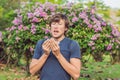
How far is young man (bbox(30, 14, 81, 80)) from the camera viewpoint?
456cm

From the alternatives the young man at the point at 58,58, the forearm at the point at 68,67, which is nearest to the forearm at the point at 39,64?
the young man at the point at 58,58

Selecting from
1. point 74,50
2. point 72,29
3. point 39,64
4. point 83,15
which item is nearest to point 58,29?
point 74,50

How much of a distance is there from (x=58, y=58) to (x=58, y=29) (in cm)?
34

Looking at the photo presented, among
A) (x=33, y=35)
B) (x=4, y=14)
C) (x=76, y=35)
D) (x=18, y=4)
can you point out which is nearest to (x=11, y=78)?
(x=33, y=35)

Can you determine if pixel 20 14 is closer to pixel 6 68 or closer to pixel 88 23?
pixel 88 23

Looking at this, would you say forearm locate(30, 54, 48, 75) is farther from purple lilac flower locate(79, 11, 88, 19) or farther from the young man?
purple lilac flower locate(79, 11, 88, 19)

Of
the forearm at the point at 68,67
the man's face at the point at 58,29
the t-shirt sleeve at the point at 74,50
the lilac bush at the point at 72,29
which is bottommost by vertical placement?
the lilac bush at the point at 72,29

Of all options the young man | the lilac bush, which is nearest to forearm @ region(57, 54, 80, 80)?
the young man

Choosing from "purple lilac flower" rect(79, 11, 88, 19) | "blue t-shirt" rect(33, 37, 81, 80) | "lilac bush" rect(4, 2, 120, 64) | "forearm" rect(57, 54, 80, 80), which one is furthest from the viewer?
"purple lilac flower" rect(79, 11, 88, 19)

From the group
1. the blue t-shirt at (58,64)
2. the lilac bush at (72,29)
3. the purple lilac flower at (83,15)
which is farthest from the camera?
the purple lilac flower at (83,15)

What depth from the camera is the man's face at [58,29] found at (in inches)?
184

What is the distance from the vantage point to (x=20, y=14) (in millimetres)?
12797

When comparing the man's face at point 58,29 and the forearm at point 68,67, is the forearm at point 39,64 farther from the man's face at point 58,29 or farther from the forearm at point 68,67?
the man's face at point 58,29

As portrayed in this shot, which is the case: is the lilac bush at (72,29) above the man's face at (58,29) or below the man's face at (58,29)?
below
